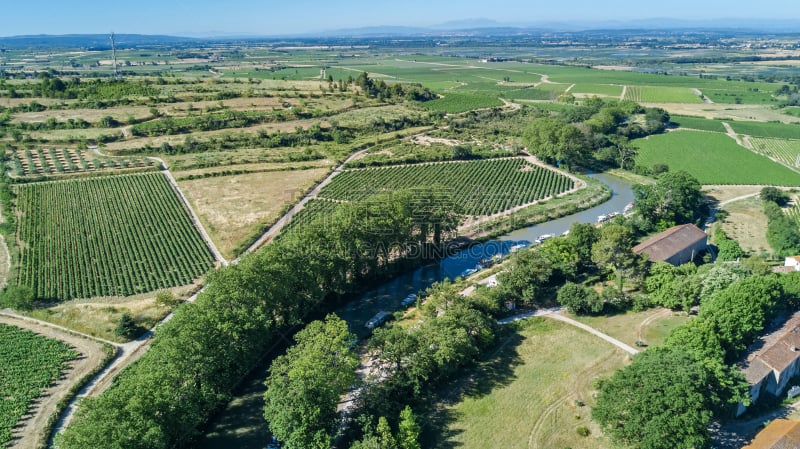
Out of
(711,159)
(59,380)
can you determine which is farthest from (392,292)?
(711,159)

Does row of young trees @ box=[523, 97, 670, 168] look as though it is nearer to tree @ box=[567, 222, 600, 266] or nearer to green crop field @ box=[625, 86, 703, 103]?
green crop field @ box=[625, 86, 703, 103]

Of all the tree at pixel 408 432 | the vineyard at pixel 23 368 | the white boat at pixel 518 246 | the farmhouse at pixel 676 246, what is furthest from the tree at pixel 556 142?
the vineyard at pixel 23 368

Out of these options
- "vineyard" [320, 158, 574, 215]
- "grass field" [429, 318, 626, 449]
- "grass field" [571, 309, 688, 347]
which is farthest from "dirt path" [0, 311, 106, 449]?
"grass field" [571, 309, 688, 347]

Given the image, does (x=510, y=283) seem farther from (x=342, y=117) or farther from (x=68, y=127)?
(x=68, y=127)

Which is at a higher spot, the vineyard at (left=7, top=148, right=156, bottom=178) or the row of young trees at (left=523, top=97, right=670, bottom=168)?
the row of young trees at (left=523, top=97, right=670, bottom=168)

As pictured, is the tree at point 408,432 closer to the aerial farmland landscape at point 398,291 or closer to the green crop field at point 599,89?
the aerial farmland landscape at point 398,291
